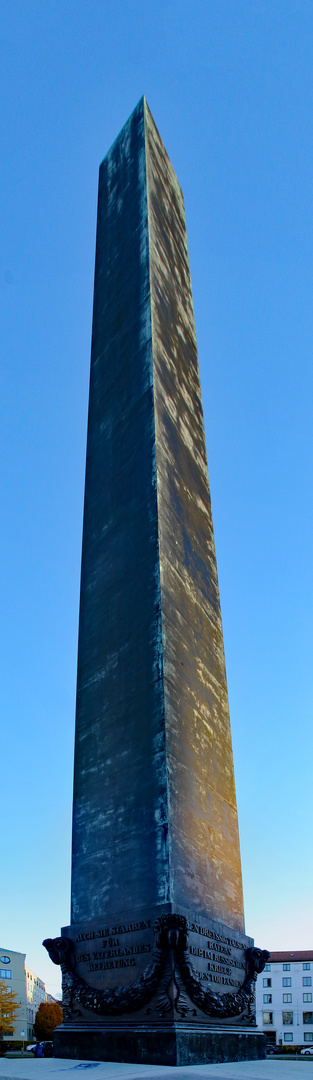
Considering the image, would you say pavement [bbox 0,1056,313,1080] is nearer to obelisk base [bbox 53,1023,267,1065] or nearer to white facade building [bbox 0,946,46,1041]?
obelisk base [bbox 53,1023,267,1065]

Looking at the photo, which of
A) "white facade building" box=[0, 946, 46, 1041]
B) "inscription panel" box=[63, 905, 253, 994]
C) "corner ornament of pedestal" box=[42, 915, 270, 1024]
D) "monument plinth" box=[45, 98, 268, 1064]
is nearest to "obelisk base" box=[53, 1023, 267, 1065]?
"monument plinth" box=[45, 98, 268, 1064]

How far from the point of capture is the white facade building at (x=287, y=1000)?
81.5 meters

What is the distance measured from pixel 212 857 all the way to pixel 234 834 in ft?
5.28

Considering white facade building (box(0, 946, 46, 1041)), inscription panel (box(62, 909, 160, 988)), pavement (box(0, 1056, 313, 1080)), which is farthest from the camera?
white facade building (box(0, 946, 46, 1041))

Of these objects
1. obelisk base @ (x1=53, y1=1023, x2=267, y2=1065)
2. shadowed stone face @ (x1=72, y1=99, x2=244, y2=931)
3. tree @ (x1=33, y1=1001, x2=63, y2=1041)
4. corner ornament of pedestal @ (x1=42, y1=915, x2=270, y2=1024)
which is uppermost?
shadowed stone face @ (x1=72, y1=99, x2=244, y2=931)

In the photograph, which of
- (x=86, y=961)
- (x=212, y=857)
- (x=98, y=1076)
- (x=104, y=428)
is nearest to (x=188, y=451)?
(x=104, y=428)

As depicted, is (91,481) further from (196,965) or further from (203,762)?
(196,965)

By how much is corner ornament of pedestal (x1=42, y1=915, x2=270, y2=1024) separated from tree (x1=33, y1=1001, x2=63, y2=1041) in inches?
2504

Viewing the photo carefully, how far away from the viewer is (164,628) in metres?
11.8

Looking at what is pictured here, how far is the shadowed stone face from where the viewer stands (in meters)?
10.8

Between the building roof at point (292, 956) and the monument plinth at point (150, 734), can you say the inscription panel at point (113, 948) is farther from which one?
the building roof at point (292, 956)

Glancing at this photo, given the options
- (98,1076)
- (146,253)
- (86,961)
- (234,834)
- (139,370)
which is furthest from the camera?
(146,253)

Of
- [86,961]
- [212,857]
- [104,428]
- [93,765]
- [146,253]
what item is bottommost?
[86,961]

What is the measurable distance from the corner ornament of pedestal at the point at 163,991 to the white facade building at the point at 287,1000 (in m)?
81.9
